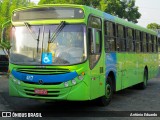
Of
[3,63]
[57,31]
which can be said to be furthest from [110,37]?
[3,63]

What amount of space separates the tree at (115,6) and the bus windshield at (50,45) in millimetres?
42353

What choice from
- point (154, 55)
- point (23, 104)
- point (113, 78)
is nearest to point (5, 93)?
point (23, 104)

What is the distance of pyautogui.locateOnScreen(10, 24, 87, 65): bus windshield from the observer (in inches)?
387

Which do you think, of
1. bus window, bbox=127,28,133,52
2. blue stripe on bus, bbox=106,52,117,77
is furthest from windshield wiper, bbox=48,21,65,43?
bus window, bbox=127,28,133,52

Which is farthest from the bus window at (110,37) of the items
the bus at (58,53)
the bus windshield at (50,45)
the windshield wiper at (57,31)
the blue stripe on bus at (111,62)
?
the windshield wiper at (57,31)

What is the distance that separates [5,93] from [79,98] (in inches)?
227

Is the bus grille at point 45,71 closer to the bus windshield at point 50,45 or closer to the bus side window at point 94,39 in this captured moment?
the bus windshield at point 50,45

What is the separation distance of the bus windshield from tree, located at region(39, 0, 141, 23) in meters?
42.4

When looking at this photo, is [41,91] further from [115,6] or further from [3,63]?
[115,6]

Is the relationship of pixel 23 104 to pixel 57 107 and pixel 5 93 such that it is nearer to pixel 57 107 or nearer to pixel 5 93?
pixel 57 107

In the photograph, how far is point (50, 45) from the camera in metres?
9.99

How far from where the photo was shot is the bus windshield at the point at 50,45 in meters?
9.84

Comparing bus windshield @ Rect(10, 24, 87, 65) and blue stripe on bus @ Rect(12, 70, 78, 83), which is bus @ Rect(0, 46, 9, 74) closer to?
bus windshield @ Rect(10, 24, 87, 65)

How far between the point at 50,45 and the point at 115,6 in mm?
50323
